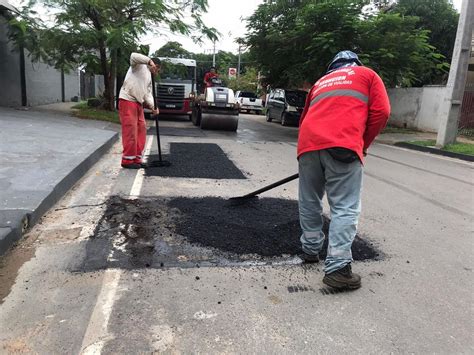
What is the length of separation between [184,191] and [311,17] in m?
11.3

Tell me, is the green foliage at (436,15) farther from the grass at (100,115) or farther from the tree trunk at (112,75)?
the grass at (100,115)

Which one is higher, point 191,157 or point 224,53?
point 224,53

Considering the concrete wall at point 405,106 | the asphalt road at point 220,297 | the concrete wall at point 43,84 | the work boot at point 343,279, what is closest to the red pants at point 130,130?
the asphalt road at point 220,297

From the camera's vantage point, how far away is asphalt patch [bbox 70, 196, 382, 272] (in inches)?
152

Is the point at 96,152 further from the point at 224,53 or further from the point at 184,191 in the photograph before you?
the point at 224,53

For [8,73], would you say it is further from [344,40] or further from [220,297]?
[220,297]

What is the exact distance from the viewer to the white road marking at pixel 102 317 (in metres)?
2.59

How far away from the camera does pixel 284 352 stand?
104 inches

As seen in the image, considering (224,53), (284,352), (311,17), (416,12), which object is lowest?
→ (284,352)

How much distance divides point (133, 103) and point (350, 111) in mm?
5212

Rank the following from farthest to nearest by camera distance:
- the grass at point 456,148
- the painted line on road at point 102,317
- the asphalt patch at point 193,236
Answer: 1. the grass at point 456,148
2. the asphalt patch at point 193,236
3. the painted line on road at point 102,317

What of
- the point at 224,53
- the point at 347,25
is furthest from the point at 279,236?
the point at 224,53

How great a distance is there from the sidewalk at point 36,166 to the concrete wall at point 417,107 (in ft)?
48.0

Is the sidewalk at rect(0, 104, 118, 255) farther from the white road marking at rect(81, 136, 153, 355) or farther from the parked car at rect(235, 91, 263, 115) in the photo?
the parked car at rect(235, 91, 263, 115)
